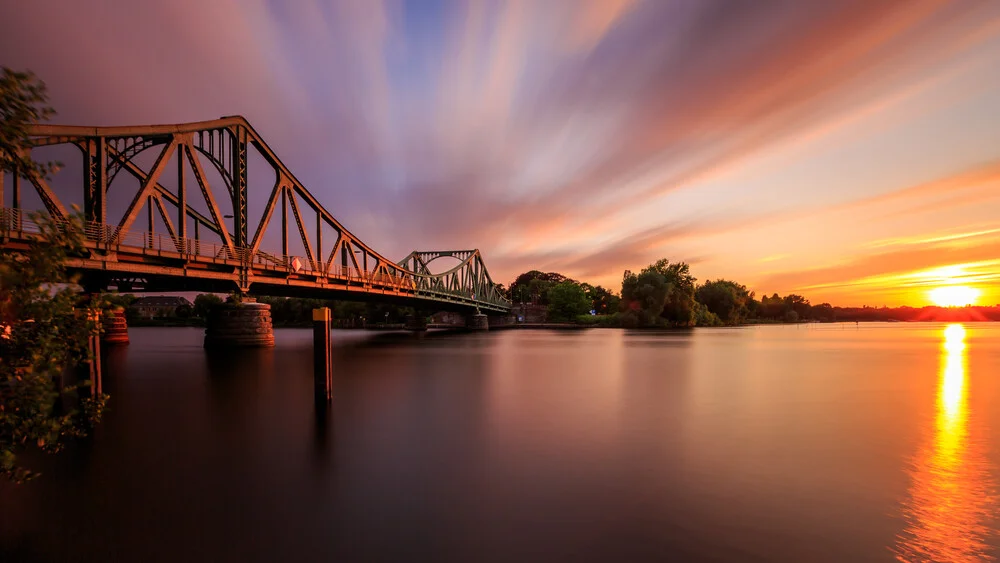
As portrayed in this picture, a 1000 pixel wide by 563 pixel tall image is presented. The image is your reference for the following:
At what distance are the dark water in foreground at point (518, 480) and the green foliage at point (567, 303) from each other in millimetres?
115533

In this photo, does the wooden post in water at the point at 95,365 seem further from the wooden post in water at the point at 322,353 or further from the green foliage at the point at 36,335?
the wooden post in water at the point at 322,353

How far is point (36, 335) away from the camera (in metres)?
5.53

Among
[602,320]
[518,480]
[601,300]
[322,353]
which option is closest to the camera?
[518,480]

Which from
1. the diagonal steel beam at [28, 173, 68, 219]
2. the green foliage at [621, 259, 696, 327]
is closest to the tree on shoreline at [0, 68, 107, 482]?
the diagonal steel beam at [28, 173, 68, 219]

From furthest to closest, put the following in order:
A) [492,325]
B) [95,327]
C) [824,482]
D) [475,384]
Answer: [492,325] < [475,384] < [824,482] < [95,327]

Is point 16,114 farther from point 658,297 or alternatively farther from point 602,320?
point 602,320

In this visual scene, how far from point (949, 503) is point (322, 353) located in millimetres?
19282

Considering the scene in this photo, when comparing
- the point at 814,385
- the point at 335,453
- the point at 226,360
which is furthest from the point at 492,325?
the point at 335,453

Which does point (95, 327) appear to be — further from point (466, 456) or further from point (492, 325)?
point (492, 325)

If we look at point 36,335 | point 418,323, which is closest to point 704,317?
point 418,323

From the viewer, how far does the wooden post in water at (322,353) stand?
1839 cm

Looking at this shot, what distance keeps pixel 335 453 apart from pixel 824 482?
42.4 feet

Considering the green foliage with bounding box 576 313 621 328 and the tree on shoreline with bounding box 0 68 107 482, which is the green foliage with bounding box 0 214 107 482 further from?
the green foliage with bounding box 576 313 621 328

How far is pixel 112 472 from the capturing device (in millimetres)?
11758
